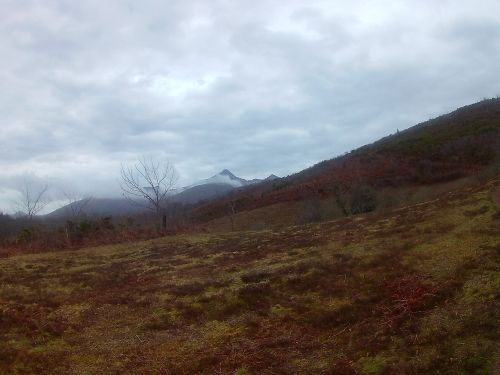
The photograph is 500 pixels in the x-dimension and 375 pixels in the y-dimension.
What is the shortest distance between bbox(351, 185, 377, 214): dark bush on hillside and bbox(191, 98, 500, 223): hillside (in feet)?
9.96

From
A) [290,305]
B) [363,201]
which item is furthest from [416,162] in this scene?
[290,305]

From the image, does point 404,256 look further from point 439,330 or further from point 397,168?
point 397,168

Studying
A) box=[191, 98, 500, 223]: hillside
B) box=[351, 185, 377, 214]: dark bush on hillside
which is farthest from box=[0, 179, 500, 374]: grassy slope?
box=[191, 98, 500, 223]: hillside

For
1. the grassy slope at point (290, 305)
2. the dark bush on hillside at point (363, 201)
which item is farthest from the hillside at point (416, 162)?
the grassy slope at point (290, 305)

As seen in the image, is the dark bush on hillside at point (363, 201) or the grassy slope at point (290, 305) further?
the dark bush on hillside at point (363, 201)

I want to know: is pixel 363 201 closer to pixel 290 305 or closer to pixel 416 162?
pixel 290 305

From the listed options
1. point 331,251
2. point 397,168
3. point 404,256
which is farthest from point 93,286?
point 397,168

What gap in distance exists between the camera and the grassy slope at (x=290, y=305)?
1066 centimetres

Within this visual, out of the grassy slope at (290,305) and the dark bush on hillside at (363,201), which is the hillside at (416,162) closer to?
the dark bush on hillside at (363,201)

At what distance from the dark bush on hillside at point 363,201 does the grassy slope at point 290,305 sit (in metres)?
15.3

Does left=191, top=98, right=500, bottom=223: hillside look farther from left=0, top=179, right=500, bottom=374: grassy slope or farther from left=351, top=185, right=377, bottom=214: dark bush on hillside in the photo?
left=0, top=179, right=500, bottom=374: grassy slope

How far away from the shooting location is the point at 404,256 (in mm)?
16312

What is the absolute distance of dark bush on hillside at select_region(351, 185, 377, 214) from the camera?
1511 inches

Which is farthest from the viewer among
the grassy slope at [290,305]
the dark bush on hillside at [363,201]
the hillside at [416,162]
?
the hillside at [416,162]
